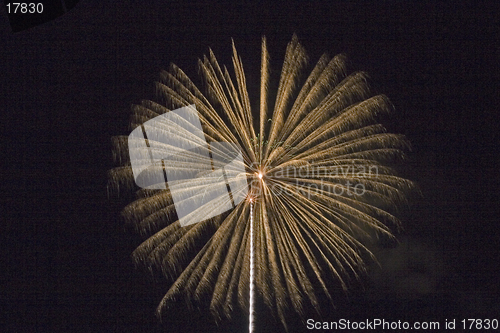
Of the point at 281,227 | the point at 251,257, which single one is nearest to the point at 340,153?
the point at 281,227

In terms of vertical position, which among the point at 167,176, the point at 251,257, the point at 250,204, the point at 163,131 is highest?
the point at 163,131

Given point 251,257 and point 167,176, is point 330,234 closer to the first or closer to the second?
point 251,257

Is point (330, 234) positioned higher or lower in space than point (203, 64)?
lower

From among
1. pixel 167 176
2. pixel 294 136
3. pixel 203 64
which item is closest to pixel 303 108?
pixel 294 136

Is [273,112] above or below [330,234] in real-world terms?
above

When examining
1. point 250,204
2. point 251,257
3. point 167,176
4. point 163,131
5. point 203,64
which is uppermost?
point 203,64

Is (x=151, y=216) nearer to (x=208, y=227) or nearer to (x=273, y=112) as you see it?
(x=208, y=227)

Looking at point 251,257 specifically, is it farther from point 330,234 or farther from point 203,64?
point 203,64
